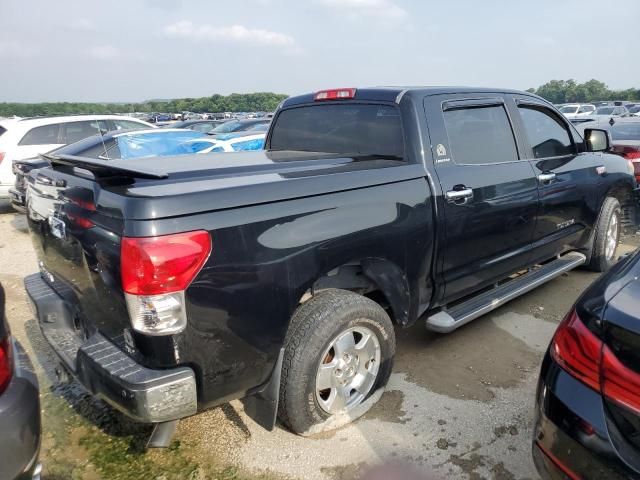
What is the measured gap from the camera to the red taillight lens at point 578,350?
1.71 metres

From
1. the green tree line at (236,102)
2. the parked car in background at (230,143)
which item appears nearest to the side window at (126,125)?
the parked car in background at (230,143)

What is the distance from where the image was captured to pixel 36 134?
878cm

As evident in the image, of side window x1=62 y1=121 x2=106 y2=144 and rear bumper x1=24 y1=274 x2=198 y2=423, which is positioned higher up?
side window x1=62 y1=121 x2=106 y2=144

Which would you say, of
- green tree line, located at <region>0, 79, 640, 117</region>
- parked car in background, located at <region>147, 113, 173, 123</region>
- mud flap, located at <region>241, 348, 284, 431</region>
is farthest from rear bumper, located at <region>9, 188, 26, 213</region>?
green tree line, located at <region>0, 79, 640, 117</region>

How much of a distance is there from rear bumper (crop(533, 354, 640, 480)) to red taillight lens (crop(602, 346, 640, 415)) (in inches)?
2.1

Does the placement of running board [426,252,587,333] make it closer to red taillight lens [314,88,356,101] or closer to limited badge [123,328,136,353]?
red taillight lens [314,88,356,101]

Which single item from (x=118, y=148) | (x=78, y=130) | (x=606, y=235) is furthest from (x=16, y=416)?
(x=78, y=130)

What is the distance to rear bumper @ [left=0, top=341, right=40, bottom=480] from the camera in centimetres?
163

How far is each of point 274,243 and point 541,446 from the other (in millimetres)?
1358

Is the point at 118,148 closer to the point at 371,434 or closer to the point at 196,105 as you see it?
the point at 371,434

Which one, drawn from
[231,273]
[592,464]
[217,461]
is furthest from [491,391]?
[231,273]

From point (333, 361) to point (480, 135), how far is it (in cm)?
201

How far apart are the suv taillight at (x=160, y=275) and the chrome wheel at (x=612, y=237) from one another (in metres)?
4.54

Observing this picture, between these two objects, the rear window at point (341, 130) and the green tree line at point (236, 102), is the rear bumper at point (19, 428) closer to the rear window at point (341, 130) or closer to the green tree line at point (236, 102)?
the rear window at point (341, 130)
